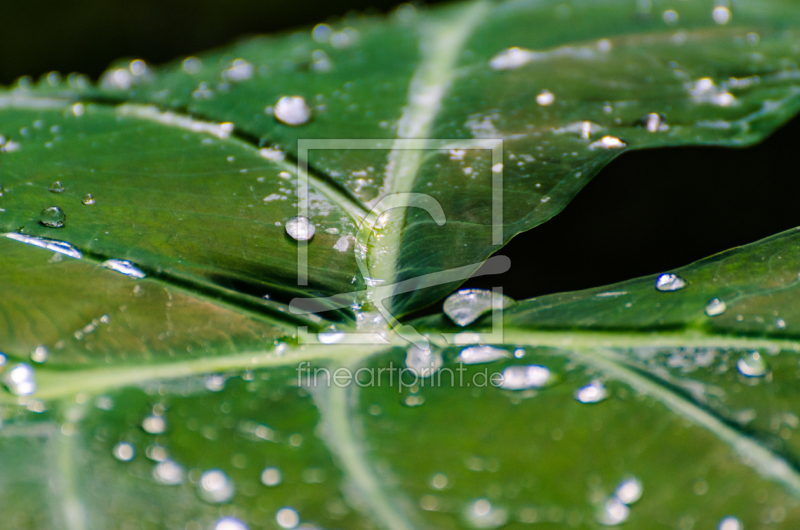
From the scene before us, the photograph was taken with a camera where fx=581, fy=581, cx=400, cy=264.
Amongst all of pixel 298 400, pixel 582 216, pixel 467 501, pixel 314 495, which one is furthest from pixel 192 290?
pixel 582 216

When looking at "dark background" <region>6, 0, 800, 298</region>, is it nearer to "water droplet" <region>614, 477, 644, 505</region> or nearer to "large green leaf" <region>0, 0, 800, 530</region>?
Answer: "large green leaf" <region>0, 0, 800, 530</region>

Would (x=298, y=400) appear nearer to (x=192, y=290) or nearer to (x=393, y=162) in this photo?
(x=192, y=290)

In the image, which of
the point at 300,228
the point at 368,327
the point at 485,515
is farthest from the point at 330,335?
the point at 485,515

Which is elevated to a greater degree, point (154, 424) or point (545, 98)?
point (545, 98)

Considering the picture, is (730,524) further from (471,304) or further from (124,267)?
(124,267)

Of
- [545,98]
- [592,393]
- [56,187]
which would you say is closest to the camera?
[592,393]

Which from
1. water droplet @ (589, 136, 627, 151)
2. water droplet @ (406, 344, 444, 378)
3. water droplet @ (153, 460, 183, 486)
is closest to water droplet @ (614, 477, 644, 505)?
water droplet @ (406, 344, 444, 378)
